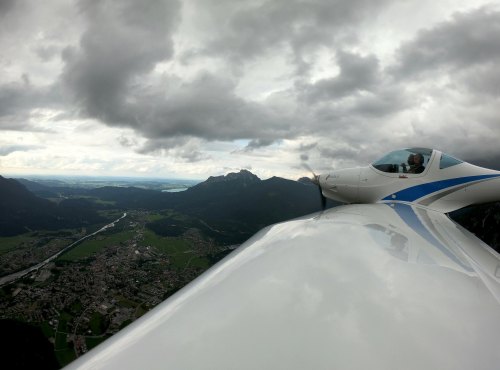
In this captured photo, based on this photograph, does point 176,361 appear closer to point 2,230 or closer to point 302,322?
point 302,322

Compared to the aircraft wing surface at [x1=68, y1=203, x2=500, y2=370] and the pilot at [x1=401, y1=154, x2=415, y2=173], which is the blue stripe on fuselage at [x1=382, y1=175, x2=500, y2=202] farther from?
the aircraft wing surface at [x1=68, y1=203, x2=500, y2=370]

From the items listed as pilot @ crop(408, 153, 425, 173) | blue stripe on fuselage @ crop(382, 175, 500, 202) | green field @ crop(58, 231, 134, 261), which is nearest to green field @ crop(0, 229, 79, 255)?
green field @ crop(58, 231, 134, 261)

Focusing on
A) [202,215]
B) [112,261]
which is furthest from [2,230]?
[202,215]

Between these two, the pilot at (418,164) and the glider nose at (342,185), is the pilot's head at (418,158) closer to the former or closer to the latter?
the pilot at (418,164)

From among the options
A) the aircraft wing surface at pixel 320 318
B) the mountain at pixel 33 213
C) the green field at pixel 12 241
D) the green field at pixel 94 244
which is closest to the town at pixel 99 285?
the green field at pixel 94 244

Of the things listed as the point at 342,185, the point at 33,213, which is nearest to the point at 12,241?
A: the point at 33,213

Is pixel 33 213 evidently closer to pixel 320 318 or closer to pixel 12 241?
pixel 12 241
